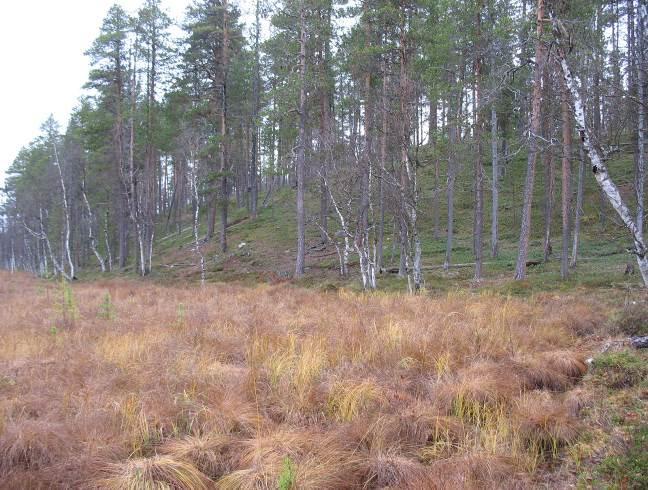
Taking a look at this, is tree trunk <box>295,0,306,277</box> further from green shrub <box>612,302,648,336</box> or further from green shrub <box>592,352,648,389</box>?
green shrub <box>592,352,648,389</box>

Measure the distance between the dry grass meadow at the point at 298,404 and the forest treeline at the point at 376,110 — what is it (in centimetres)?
314

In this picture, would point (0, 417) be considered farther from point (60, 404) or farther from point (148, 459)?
point (148, 459)

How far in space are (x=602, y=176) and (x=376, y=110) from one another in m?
8.65

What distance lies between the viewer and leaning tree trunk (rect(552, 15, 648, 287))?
608 centimetres

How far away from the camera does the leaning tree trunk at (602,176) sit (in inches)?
239

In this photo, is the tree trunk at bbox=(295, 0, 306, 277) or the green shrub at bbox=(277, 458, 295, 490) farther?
the tree trunk at bbox=(295, 0, 306, 277)

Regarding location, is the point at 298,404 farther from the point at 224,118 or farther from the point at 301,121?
the point at 224,118

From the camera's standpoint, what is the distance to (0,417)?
13.0 feet

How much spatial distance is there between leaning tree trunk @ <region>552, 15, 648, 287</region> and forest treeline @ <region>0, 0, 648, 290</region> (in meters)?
0.03

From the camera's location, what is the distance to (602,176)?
6.40 metres

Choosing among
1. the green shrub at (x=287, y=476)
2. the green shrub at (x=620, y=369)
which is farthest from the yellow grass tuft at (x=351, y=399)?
the green shrub at (x=620, y=369)

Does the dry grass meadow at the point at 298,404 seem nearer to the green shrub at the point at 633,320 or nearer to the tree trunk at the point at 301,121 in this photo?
the green shrub at the point at 633,320

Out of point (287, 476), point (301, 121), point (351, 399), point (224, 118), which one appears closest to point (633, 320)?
point (351, 399)

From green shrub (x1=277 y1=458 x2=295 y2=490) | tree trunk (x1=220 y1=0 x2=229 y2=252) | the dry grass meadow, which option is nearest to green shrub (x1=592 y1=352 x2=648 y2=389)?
the dry grass meadow
